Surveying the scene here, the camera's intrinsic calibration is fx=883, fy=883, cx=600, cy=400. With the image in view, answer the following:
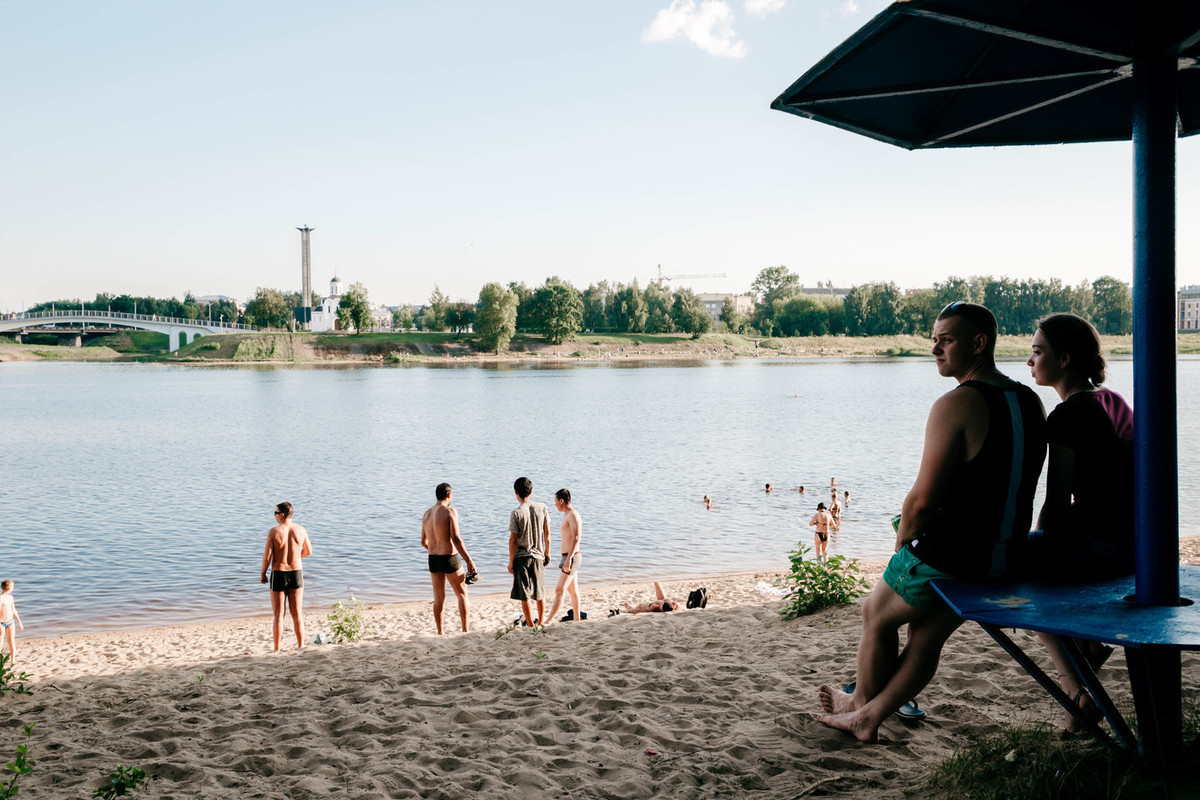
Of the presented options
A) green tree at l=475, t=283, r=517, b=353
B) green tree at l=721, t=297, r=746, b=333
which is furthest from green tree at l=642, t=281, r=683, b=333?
green tree at l=475, t=283, r=517, b=353

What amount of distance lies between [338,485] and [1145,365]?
2691 centimetres

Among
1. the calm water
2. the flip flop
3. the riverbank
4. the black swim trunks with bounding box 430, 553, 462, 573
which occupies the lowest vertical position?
the calm water

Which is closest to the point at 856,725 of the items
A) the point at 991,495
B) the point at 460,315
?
the point at 991,495

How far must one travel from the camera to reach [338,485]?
91.8 ft

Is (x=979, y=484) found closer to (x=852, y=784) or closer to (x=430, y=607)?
(x=852, y=784)

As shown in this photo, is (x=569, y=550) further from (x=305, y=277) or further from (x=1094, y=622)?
(x=305, y=277)

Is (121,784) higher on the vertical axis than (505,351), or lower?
lower

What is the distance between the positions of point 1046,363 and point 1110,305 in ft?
490

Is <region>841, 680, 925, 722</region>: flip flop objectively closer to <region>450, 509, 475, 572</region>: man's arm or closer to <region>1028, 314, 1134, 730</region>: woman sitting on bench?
<region>1028, 314, 1134, 730</region>: woman sitting on bench

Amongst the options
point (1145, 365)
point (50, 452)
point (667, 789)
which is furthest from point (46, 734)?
point (50, 452)

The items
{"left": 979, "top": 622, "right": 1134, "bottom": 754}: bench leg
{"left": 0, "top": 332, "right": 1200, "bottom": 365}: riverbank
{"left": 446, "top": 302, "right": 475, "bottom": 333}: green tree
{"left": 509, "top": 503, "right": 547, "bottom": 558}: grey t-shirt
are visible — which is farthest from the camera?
{"left": 446, "top": 302, "right": 475, "bottom": 333}: green tree

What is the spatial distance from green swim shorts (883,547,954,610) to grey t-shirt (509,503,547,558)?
660cm

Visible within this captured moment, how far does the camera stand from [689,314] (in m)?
137

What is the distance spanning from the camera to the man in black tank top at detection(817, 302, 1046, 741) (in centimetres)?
330
